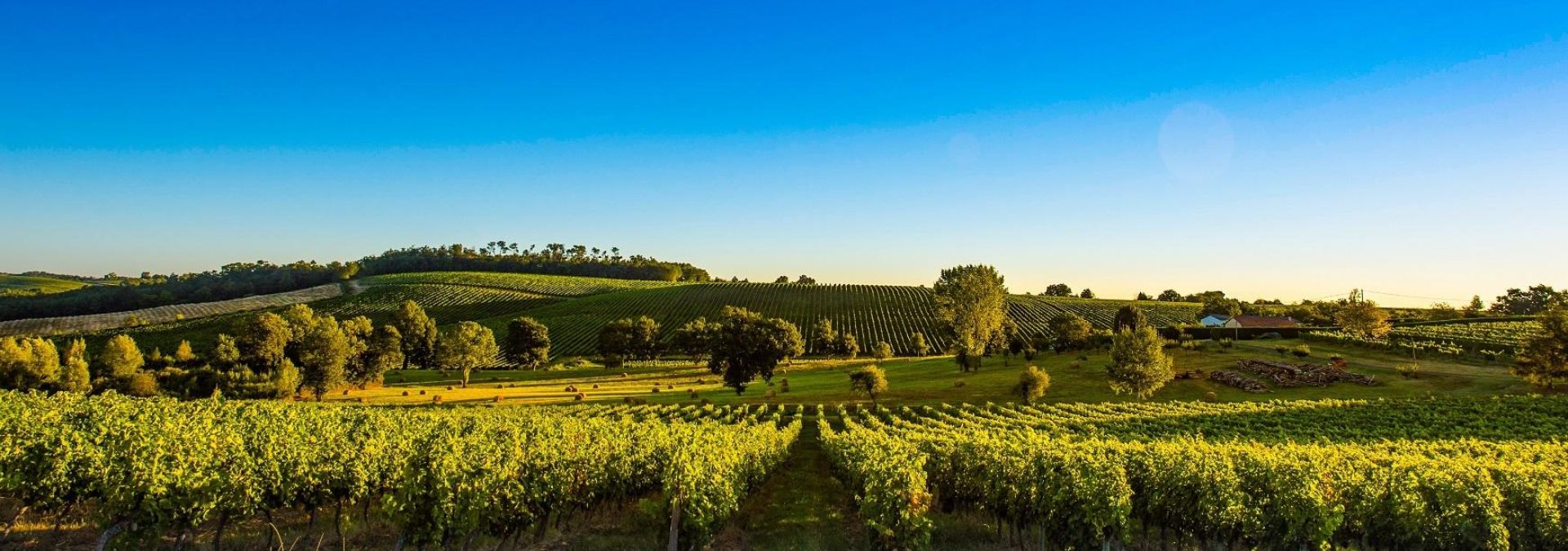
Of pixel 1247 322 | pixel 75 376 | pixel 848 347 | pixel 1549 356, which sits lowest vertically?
pixel 75 376

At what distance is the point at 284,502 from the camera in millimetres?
18609

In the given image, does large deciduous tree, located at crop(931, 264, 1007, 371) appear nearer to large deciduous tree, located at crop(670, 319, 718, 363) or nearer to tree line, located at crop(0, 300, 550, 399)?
large deciduous tree, located at crop(670, 319, 718, 363)

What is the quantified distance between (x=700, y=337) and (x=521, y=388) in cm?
3234

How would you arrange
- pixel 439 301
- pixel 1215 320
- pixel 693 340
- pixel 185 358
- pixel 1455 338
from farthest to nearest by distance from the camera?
pixel 439 301 → pixel 1215 320 → pixel 693 340 → pixel 1455 338 → pixel 185 358

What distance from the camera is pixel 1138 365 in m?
61.2

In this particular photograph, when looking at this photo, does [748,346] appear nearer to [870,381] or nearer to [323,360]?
[870,381]

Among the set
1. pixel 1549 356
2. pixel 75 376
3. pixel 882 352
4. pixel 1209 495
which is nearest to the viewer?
pixel 1209 495

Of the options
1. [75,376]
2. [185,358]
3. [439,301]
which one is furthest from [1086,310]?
[75,376]

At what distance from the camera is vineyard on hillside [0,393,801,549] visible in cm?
1645

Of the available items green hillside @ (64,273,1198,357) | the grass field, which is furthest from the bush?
green hillside @ (64,273,1198,357)

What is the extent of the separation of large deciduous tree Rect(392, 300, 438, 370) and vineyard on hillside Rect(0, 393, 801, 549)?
72004mm

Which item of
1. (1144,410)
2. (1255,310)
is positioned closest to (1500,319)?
(1255,310)

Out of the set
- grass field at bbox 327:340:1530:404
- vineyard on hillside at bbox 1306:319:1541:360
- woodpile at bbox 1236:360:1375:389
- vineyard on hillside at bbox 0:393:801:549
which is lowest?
grass field at bbox 327:340:1530:404

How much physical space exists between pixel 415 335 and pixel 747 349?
5220cm
